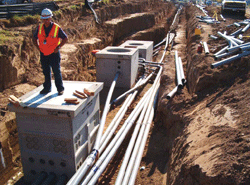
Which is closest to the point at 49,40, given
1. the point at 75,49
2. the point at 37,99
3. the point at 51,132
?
the point at 37,99

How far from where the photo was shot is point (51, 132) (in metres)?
5.82

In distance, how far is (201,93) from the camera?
724 cm

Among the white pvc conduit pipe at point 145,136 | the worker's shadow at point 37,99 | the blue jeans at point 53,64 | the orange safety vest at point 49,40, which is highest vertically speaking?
the orange safety vest at point 49,40

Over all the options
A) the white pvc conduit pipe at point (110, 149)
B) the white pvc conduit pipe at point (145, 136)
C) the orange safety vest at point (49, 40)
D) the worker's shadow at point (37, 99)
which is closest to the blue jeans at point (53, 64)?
the orange safety vest at point (49, 40)

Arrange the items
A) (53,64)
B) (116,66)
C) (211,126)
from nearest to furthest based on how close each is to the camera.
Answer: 1. (211,126)
2. (53,64)
3. (116,66)

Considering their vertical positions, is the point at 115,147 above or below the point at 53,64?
below

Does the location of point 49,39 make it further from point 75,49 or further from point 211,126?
point 75,49

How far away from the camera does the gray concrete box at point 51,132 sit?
562 centimetres

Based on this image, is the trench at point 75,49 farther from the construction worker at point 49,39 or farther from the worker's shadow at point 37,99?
the construction worker at point 49,39

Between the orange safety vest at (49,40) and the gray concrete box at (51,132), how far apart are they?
1.17 meters

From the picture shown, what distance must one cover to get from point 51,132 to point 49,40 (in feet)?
6.87

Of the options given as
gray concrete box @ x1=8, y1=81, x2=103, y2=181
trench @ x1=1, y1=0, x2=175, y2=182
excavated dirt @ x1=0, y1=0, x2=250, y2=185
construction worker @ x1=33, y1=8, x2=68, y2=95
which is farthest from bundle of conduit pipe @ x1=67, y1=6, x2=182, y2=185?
trench @ x1=1, y1=0, x2=175, y2=182

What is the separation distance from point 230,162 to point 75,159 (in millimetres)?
3551

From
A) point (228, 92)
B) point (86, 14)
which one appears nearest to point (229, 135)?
point (228, 92)
